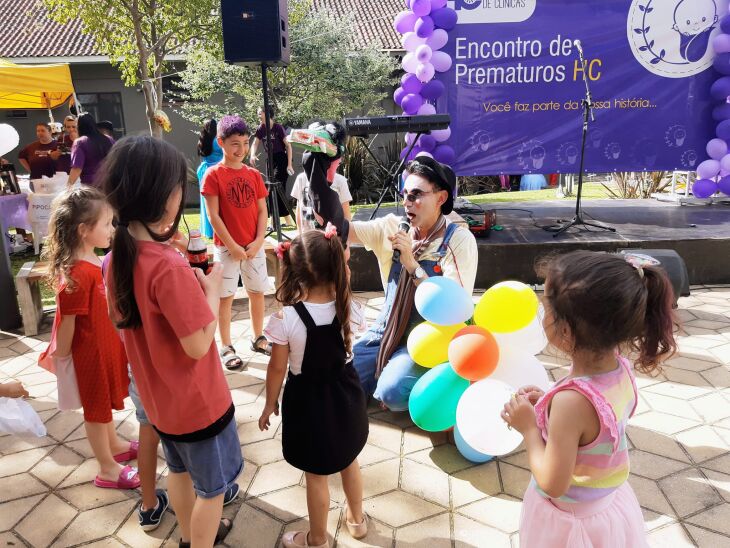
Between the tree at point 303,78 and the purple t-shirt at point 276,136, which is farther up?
the tree at point 303,78

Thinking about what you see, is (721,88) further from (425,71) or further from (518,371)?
(518,371)

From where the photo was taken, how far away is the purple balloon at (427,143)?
19.9ft

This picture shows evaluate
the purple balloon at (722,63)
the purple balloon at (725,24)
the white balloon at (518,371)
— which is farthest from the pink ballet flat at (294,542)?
the purple balloon at (725,24)

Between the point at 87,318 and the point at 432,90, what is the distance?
471cm

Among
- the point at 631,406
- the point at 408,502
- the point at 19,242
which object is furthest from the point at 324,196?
the point at 19,242

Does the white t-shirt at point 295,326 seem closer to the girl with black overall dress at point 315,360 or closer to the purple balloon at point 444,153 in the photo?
the girl with black overall dress at point 315,360

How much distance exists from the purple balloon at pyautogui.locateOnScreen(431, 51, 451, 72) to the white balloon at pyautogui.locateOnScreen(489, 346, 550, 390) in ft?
14.8

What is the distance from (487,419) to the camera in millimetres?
1869

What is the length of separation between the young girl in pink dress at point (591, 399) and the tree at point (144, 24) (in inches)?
383

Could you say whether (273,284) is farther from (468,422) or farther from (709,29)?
(709,29)

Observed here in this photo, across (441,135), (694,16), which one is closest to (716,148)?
(694,16)

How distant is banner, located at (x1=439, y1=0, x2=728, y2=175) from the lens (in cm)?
600

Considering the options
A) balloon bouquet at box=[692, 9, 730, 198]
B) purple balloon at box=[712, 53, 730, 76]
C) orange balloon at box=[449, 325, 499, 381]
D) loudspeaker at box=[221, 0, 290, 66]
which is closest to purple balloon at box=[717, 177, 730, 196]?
balloon bouquet at box=[692, 9, 730, 198]

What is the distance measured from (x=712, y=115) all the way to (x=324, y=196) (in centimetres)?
566
